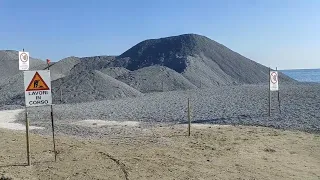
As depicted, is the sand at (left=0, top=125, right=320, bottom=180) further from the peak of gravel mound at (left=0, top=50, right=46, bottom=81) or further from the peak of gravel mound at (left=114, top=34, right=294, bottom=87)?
the peak of gravel mound at (left=0, top=50, right=46, bottom=81)

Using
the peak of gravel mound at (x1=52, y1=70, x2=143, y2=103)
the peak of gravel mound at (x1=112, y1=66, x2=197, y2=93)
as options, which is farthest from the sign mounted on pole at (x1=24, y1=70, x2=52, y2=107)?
the peak of gravel mound at (x1=112, y1=66, x2=197, y2=93)

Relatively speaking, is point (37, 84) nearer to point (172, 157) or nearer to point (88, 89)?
point (172, 157)

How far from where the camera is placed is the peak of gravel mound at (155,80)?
43.6 metres

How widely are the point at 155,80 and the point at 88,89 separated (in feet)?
41.4

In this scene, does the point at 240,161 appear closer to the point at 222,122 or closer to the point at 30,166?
the point at 30,166

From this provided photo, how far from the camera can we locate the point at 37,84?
8.45m

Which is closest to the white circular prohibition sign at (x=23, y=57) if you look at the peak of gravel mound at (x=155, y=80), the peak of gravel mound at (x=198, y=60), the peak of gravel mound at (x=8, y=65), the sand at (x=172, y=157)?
the sand at (x=172, y=157)

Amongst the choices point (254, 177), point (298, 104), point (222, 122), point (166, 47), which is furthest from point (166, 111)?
point (166, 47)

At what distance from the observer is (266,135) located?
13031 mm

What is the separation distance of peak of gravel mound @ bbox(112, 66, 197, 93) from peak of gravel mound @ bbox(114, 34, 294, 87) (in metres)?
3.89

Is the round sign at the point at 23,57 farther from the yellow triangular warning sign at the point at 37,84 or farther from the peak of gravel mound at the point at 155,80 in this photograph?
the peak of gravel mound at the point at 155,80

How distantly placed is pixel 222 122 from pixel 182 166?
8135 mm

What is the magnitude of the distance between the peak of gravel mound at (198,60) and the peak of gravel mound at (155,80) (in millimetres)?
3891

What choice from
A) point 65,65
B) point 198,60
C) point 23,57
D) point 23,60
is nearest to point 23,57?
point 23,57
